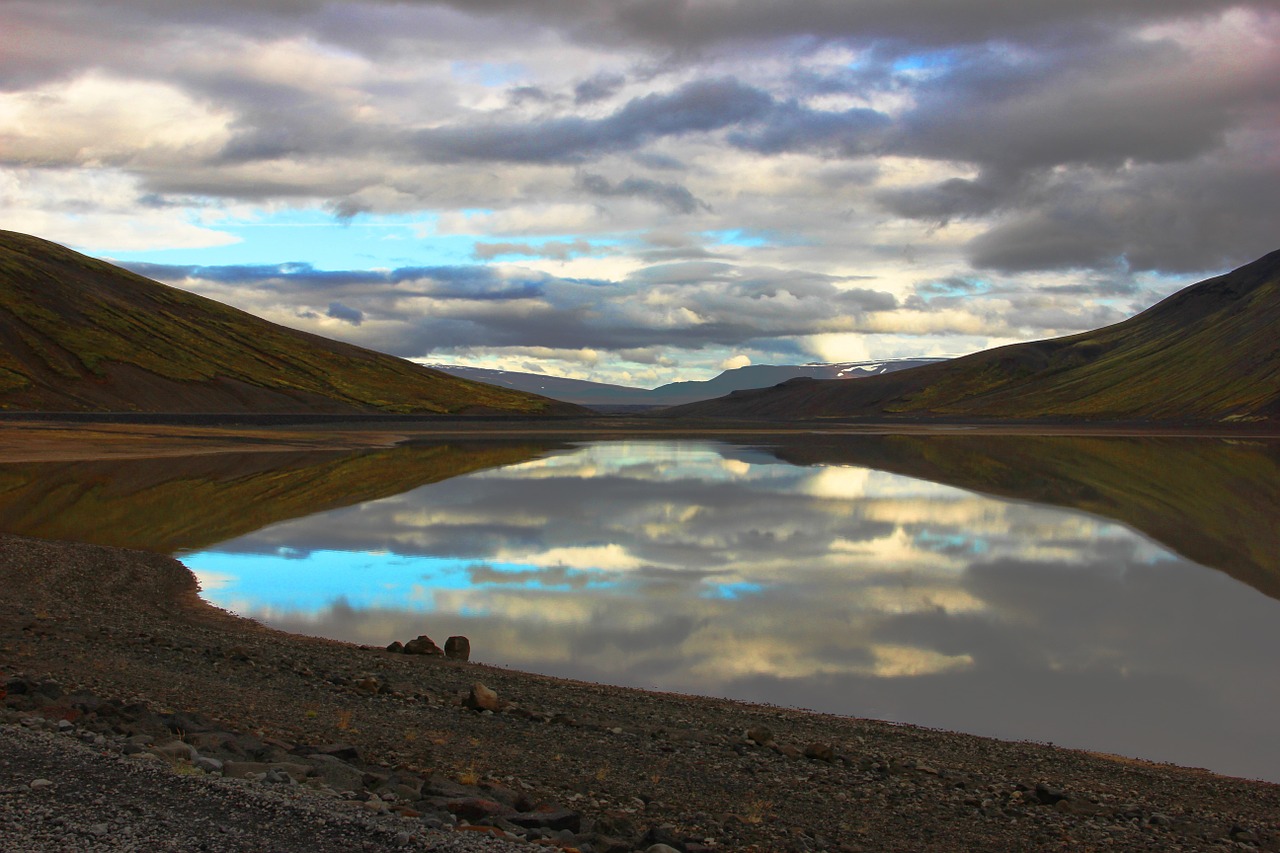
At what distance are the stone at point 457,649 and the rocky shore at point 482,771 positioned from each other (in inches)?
22.5

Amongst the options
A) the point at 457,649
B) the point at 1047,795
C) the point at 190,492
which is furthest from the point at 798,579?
the point at 190,492

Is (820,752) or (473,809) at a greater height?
(820,752)

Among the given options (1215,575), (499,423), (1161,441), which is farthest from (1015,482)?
(499,423)

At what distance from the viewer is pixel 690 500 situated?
39.3m

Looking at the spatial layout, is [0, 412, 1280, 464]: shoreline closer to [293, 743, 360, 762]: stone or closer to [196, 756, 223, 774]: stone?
[293, 743, 360, 762]: stone

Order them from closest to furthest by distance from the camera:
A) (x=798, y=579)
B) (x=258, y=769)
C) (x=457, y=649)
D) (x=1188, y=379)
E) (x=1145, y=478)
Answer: (x=258, y=769), (x=457, y=649), (x=798, y=579), (x=1145, y=478), (x=1188, y=379)

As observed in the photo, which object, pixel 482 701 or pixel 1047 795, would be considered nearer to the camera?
pixel 1047 795

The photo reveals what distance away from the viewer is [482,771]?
376 inches

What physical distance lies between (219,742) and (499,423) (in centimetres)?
12923

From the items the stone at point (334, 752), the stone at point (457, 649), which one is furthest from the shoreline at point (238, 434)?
the stone at point (334, 752)

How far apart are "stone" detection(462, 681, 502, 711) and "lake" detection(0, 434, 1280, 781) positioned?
280cm

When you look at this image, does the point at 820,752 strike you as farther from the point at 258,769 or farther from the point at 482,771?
the point at 258,769

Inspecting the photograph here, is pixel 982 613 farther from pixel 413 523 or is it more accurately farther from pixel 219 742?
pixel 413 523

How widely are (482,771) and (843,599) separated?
1203 centimetres
